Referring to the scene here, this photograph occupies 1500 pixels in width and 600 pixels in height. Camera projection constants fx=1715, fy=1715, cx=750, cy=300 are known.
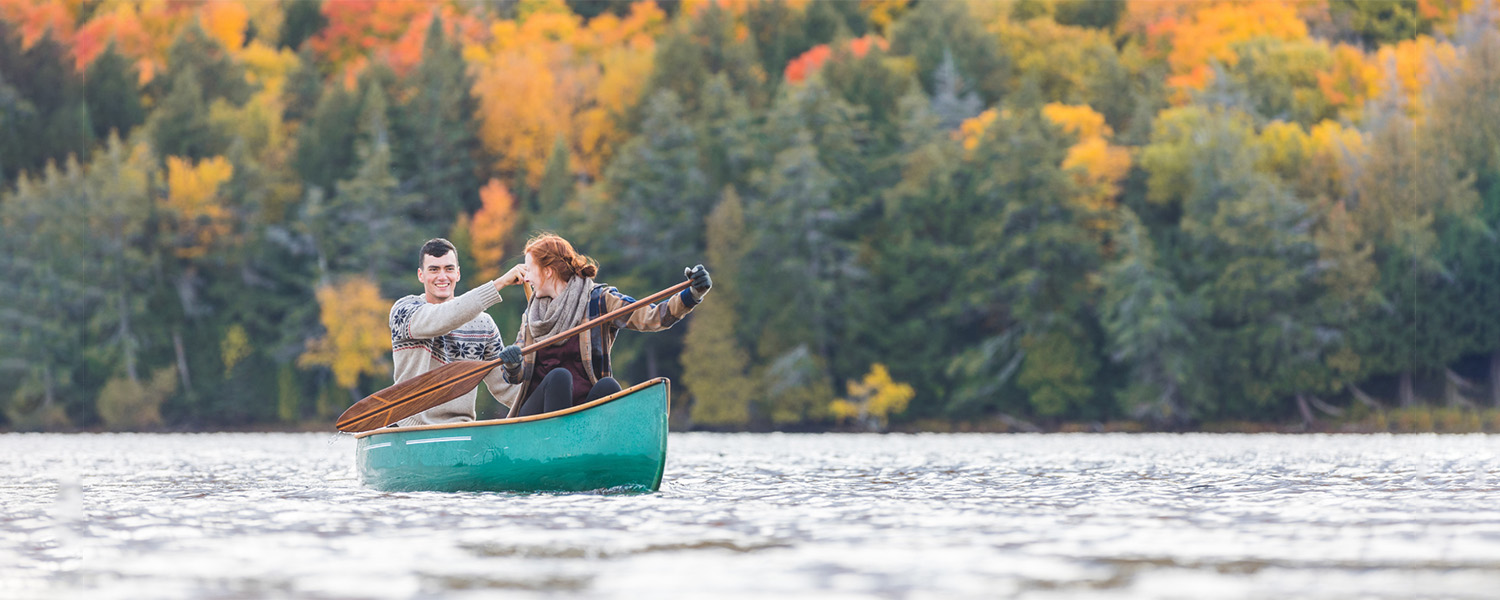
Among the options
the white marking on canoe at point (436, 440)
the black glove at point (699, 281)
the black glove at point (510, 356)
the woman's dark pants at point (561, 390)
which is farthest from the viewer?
the white marking on canoe at point (436, 440)

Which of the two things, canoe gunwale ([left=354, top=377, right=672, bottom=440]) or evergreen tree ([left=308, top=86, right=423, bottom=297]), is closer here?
canoe gunwale ([left=354, top=377, right=672, bottom=440])

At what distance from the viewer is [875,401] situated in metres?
49.0

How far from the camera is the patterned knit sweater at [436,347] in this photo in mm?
11148

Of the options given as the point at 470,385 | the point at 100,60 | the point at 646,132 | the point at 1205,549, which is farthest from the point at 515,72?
the point at 1205,549

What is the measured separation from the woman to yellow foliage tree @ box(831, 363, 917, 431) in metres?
37.7

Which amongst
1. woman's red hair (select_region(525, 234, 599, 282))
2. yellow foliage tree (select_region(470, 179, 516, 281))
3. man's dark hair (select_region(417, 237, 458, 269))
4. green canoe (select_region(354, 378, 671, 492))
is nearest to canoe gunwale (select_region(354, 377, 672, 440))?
green canoe (select_region(354, 378, 671, 492))

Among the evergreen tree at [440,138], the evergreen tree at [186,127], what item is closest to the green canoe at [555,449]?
the evergreen tree at [440,138]

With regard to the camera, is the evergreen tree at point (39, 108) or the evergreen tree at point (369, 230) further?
the evergreen tree at point (39, 108)

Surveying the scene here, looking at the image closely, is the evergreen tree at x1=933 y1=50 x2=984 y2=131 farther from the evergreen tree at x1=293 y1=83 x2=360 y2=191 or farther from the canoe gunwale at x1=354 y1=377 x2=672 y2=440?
the canoe gunwale at x1=354 y1=377 x2=672 y2=440

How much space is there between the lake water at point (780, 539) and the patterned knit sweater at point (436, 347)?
0.81m

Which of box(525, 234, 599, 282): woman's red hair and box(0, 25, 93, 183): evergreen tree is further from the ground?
box(0, 25, 93, 183): evergreen tree

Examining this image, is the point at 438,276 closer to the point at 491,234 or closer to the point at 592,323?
the point at 592,323

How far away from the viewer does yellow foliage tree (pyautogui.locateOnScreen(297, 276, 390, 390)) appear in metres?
52.1

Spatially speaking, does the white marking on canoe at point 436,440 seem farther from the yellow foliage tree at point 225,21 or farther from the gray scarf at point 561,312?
the yellow foliage tree at point 225,21
